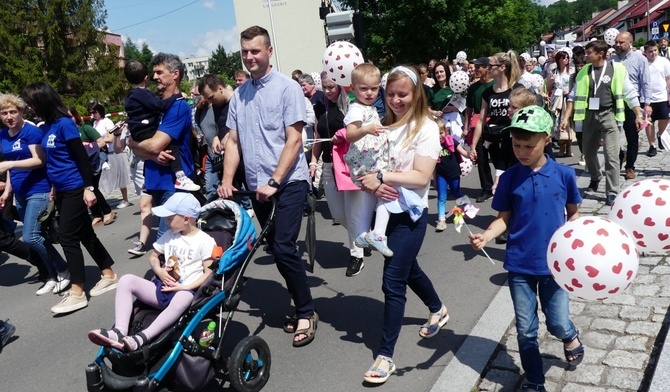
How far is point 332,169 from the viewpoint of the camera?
5.68 metres

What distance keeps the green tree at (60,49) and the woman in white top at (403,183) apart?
99.7ft

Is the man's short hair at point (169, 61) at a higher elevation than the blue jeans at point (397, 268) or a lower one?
higher

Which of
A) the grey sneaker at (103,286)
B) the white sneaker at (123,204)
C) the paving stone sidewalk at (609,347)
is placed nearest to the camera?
the paving stone sidewalk at (609,347)

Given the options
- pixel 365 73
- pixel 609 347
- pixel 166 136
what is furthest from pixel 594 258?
pixel 166 136

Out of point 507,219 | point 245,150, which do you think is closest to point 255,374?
point 245,150

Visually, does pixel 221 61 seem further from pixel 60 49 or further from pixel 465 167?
pixel 465 167

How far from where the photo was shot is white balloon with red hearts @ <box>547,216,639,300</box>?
9.36 ft

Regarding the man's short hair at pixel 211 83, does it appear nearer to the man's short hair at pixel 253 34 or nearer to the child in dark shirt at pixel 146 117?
the child in dark shirt at pixel 146 117

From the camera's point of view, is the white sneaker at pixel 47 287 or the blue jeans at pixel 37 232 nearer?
the blue jeans at pixel 37 232

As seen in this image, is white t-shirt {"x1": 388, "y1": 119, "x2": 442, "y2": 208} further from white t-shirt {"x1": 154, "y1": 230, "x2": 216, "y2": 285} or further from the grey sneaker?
the grey sneaker

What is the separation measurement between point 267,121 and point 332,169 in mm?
1444

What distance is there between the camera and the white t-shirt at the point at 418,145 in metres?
3.75

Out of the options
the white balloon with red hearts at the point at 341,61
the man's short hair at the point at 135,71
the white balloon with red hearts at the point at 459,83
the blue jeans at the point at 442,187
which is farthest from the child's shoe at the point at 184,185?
the white balloon with red hearts at the point at 459,83

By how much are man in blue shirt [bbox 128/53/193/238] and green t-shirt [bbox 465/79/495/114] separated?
13.4 feet
